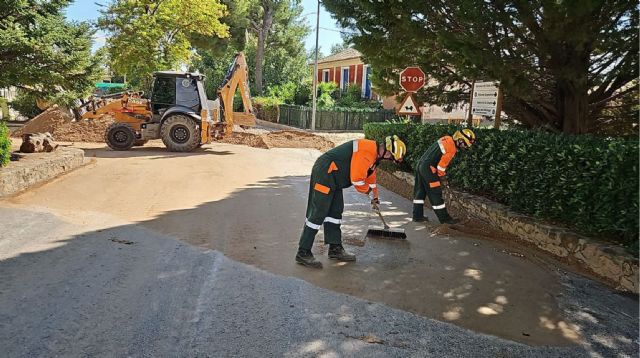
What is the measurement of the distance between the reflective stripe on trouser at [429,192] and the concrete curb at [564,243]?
1.98 ft

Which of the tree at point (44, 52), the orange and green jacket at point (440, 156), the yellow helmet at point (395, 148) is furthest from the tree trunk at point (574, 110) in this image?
the tree at point (44, 52)

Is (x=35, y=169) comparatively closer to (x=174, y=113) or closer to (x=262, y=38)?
(x=174, y=113)

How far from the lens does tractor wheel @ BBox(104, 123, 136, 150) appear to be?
15.6 m

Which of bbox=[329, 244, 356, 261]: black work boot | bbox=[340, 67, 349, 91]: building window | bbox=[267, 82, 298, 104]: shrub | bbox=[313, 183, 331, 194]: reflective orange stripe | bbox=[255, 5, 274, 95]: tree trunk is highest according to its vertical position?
bbox=[255, 5, 274, 95]: tree trunk

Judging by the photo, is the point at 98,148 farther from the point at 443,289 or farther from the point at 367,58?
the point at 443,289

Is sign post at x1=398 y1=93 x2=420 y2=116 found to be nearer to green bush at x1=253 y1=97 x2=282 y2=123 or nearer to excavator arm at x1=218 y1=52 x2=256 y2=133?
excavator arm at x1=218 y1=52 x2=256 y2=133

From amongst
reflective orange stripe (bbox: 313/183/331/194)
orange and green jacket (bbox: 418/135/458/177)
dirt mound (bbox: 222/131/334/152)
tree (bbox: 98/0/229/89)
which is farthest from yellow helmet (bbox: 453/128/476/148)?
tree (bbox: 98/0/229/89)

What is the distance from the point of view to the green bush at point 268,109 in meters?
34.1

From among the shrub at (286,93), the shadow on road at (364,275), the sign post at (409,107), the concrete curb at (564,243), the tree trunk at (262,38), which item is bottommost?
the shadow on road at (364,275)

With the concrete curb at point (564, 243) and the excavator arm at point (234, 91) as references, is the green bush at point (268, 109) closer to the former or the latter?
the excavator arm at point (234, 91)

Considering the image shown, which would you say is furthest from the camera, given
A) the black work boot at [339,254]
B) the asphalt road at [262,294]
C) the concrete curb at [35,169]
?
the concrete curb at [35,169]

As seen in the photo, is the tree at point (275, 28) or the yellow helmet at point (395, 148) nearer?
the yellow helmet at point (395, 148)

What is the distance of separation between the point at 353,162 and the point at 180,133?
11.2m

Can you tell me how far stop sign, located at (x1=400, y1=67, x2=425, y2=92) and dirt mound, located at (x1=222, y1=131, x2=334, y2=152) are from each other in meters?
8.12
